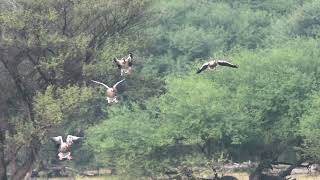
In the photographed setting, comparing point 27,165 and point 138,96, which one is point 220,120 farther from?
point 27,165

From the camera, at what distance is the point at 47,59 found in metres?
46.2

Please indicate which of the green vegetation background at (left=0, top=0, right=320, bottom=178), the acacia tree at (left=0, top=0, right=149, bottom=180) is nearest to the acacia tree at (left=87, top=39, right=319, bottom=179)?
the green vegetation background at (left=0, top=0, right=320, bottom=178)

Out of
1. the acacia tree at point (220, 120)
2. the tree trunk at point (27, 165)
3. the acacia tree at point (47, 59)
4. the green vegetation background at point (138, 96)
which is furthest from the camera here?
the acacia tree at point (220, 120)

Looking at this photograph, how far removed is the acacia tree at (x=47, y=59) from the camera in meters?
44.4

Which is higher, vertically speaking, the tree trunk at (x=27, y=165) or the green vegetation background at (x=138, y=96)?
the green vegetation background at (x=138, y=96)

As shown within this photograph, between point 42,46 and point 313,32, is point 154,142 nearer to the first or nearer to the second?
point 42,46

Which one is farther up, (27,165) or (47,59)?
(47,59)

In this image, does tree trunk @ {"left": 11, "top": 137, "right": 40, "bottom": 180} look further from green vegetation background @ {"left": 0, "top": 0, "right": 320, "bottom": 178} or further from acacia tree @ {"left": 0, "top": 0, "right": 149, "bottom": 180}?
green vegetation background @ {"left": 0, "top": 0, "right": 320, "bottom": 178}

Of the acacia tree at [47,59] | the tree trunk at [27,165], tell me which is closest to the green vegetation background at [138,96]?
the acacia tree at [47,59]

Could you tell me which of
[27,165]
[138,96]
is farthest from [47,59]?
[138,96]

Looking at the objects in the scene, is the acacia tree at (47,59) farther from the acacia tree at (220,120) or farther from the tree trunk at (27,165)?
the acacia tree at (220,120)

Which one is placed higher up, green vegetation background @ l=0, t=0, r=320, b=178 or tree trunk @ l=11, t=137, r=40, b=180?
green vegetation background @ l=0, t=0, r=320, b=178

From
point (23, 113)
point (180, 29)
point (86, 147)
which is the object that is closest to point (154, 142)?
point (23, 113)

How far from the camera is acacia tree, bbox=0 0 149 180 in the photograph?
44.4 m
